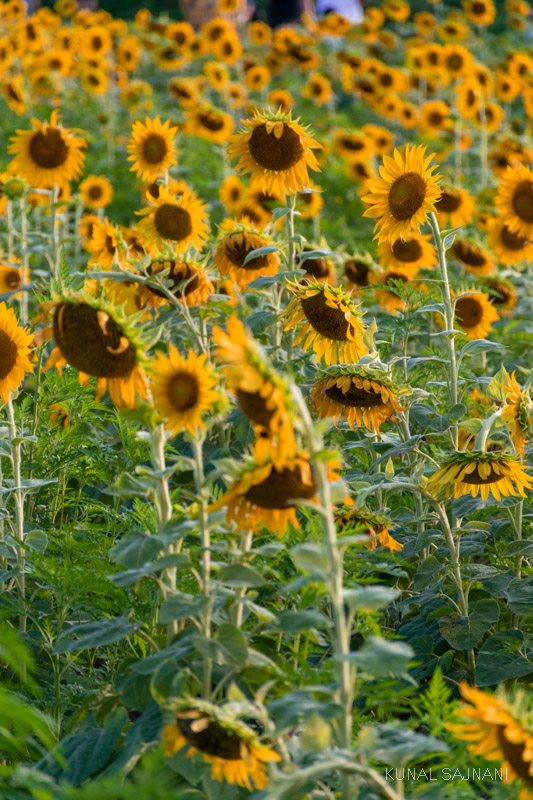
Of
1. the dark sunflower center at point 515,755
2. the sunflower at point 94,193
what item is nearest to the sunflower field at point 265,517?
the dark sunflower center at point 515,755

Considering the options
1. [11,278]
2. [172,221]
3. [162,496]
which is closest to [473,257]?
[172,221]

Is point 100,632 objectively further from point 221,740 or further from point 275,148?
point 275,148

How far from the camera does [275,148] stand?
8.95 feet

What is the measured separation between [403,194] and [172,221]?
871mm

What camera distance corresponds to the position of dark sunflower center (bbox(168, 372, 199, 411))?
60.6 inches

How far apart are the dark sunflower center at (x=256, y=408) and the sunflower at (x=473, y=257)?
2.59 meters

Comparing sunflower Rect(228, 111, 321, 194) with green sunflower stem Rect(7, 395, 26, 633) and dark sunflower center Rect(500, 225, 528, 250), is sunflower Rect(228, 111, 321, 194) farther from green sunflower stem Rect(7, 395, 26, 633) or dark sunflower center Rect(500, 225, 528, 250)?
dark sunflower center Rect(500, 225, 528, 250)

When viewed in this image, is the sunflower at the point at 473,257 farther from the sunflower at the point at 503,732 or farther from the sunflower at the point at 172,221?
the sunflower at the point at 503,732

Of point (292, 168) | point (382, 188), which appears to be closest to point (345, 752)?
point (382, 188)

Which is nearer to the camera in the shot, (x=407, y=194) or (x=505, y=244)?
(x=407, y=194)

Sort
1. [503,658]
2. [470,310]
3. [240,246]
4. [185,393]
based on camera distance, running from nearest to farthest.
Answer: [185,393] → [503,658] → [240,246] → [470,310]

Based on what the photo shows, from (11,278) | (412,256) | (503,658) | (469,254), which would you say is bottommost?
(503,658)

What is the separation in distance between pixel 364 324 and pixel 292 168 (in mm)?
648

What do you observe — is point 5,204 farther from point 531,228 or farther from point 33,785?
point 33,785
